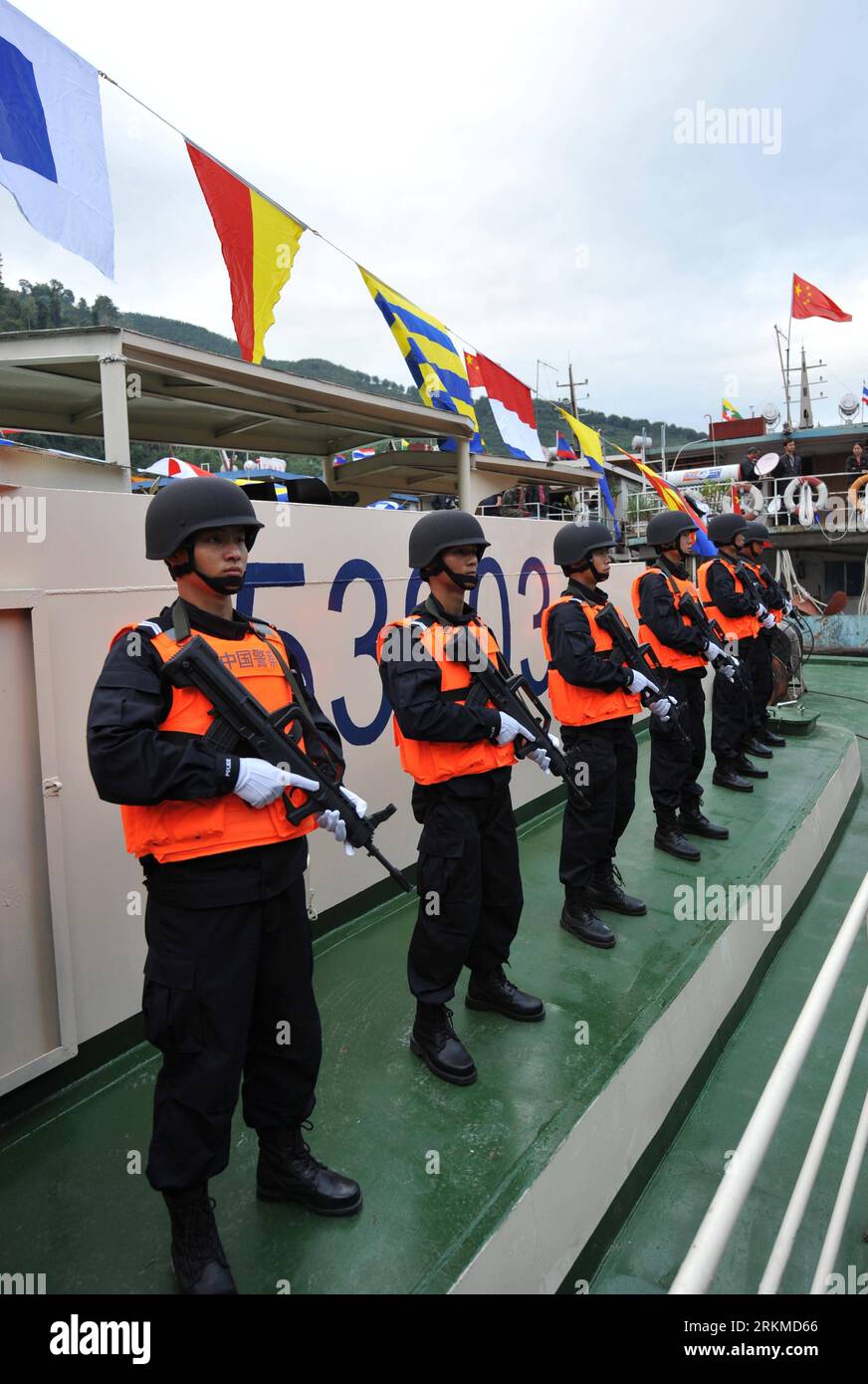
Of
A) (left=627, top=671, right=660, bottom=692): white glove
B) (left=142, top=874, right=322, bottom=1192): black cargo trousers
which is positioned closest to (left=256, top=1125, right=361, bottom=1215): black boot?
(left=142, top=874, right=322, bottom=1192): black cargo trousers

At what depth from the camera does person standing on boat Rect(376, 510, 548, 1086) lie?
269 cm

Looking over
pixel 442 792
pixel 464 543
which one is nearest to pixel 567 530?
pixel 464 543

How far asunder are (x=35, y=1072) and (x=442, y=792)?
1570mm

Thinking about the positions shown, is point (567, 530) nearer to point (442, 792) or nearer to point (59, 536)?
point (442, 792)

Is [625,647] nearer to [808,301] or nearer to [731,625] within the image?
[731,625]

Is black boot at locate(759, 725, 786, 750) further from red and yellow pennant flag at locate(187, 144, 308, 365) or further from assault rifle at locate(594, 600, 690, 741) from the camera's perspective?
red and yellow pennant flag at locate(187, 144, 308, 365)

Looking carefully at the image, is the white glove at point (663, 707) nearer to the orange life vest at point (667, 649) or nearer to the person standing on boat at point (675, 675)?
the person standing on boat at point (675, 675)

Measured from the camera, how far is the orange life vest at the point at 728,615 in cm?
592

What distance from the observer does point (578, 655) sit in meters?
3.57

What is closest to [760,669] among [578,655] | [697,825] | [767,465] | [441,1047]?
[697,825]

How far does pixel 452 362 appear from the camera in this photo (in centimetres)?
605

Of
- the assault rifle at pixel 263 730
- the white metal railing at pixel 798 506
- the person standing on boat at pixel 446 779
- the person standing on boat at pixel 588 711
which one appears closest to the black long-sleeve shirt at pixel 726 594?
the person standing on boat at pixel 588 711

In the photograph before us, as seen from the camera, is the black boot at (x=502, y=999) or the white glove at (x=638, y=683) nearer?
the black boot at (x=502, y=999)

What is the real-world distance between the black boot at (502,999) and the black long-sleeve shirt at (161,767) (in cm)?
141
